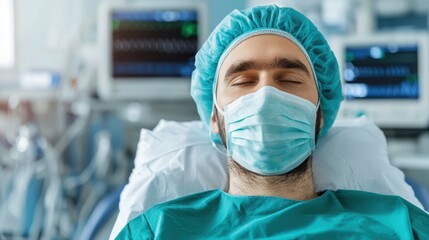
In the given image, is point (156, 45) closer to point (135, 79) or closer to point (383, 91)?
point (135, 79)

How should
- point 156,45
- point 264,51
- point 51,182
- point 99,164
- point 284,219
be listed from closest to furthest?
point 284,219, point 264,51, point 51,182, point 99,164, point 156,45

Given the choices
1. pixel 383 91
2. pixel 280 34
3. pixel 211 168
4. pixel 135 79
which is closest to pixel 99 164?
pixel 135 79

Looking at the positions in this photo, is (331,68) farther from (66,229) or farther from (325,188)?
(66,229)

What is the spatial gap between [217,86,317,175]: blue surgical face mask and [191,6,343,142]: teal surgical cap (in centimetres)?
15

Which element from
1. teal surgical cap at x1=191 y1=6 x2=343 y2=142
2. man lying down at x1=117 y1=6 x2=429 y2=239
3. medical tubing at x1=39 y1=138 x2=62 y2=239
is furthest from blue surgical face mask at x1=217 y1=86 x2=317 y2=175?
medical tubing at x1=39 y1=138 x2=62 y2=239

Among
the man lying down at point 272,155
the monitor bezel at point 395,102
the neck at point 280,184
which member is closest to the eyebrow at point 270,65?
the man lying down at point 272,155

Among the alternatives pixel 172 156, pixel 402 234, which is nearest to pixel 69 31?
pixel 172 156

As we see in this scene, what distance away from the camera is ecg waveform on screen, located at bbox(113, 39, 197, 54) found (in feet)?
10.1

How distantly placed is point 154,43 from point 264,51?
69.8 inches

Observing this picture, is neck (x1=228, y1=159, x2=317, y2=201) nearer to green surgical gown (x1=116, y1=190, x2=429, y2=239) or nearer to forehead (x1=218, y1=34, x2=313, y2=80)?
green surgical gown (x1=116, y1=190, x2=429, y2=239)

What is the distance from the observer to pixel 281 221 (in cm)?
127

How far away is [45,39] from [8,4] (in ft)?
1.63

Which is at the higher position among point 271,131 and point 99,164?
point 271,131

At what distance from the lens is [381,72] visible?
2809 mm
